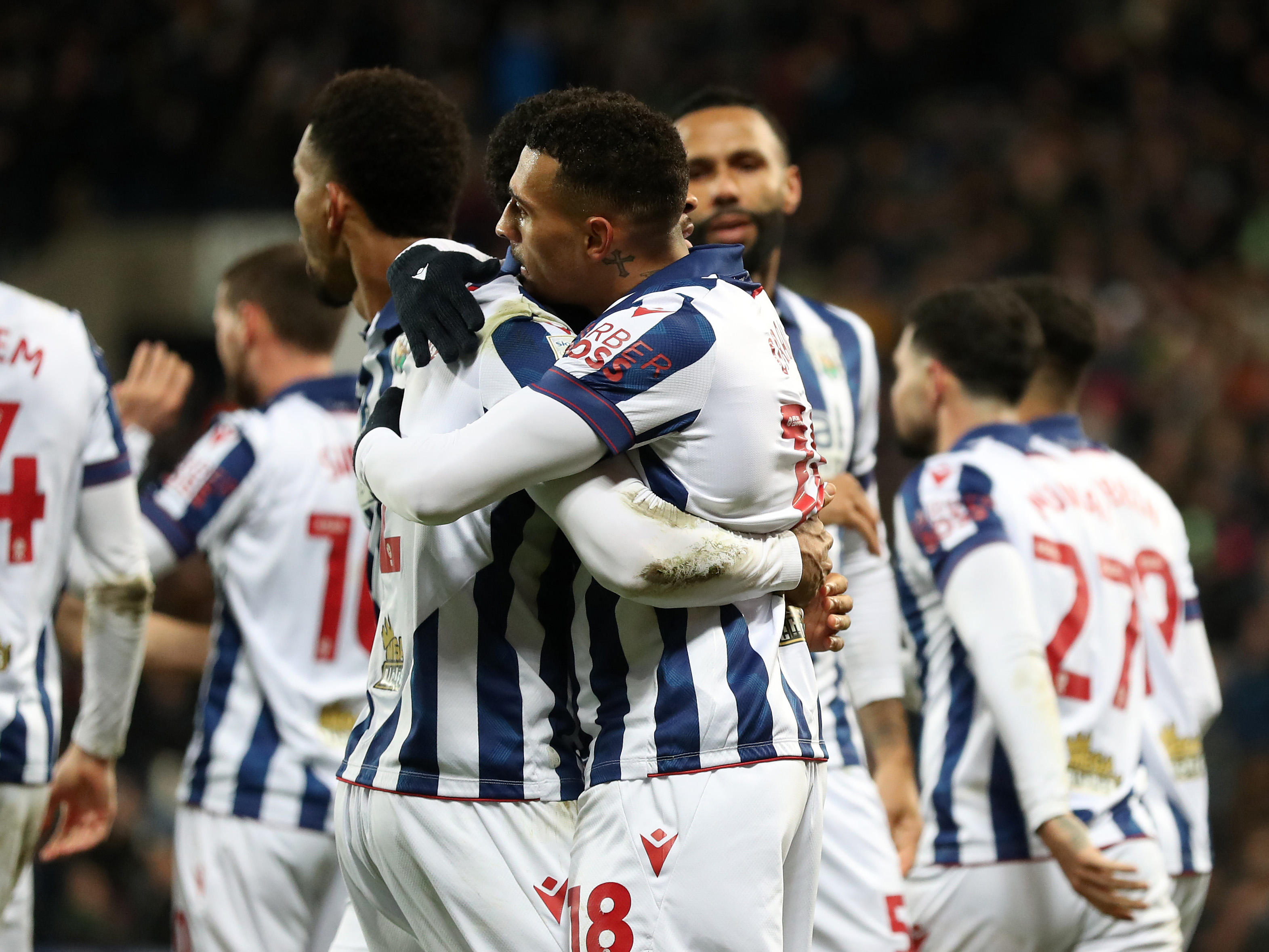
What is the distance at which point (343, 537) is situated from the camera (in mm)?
4641

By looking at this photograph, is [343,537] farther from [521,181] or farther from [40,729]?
[521,181]

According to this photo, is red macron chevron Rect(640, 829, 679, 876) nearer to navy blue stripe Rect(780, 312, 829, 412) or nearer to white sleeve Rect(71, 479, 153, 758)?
navy blue stripe Rect(780, 312, 829, 412)

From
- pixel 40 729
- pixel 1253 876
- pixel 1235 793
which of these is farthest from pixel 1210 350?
pixel 40 729

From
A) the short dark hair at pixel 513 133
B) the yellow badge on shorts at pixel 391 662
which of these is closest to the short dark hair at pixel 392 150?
the short dark hair at pixel 513 133

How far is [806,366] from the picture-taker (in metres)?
4.20

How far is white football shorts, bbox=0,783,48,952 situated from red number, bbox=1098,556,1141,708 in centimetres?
283

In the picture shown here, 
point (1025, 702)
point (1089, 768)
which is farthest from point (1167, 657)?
point (1025, 702)

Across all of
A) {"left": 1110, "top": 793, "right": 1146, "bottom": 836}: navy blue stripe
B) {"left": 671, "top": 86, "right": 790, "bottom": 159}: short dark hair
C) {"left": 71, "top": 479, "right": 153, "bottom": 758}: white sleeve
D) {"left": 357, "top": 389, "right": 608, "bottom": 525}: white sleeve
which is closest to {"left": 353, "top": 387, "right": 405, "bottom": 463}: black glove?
{"left": 357, "top": 389, "right": 608, "bottom": 525}: white sleeve

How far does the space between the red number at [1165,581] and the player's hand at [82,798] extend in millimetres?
3000

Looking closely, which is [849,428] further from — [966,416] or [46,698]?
[46,698]

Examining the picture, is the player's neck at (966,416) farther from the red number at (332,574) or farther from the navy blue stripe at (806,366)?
the red number at (332,574)

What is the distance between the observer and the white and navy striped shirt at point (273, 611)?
4.48 meters

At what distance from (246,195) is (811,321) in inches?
370

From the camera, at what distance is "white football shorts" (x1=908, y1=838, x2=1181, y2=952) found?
4.06 metres
